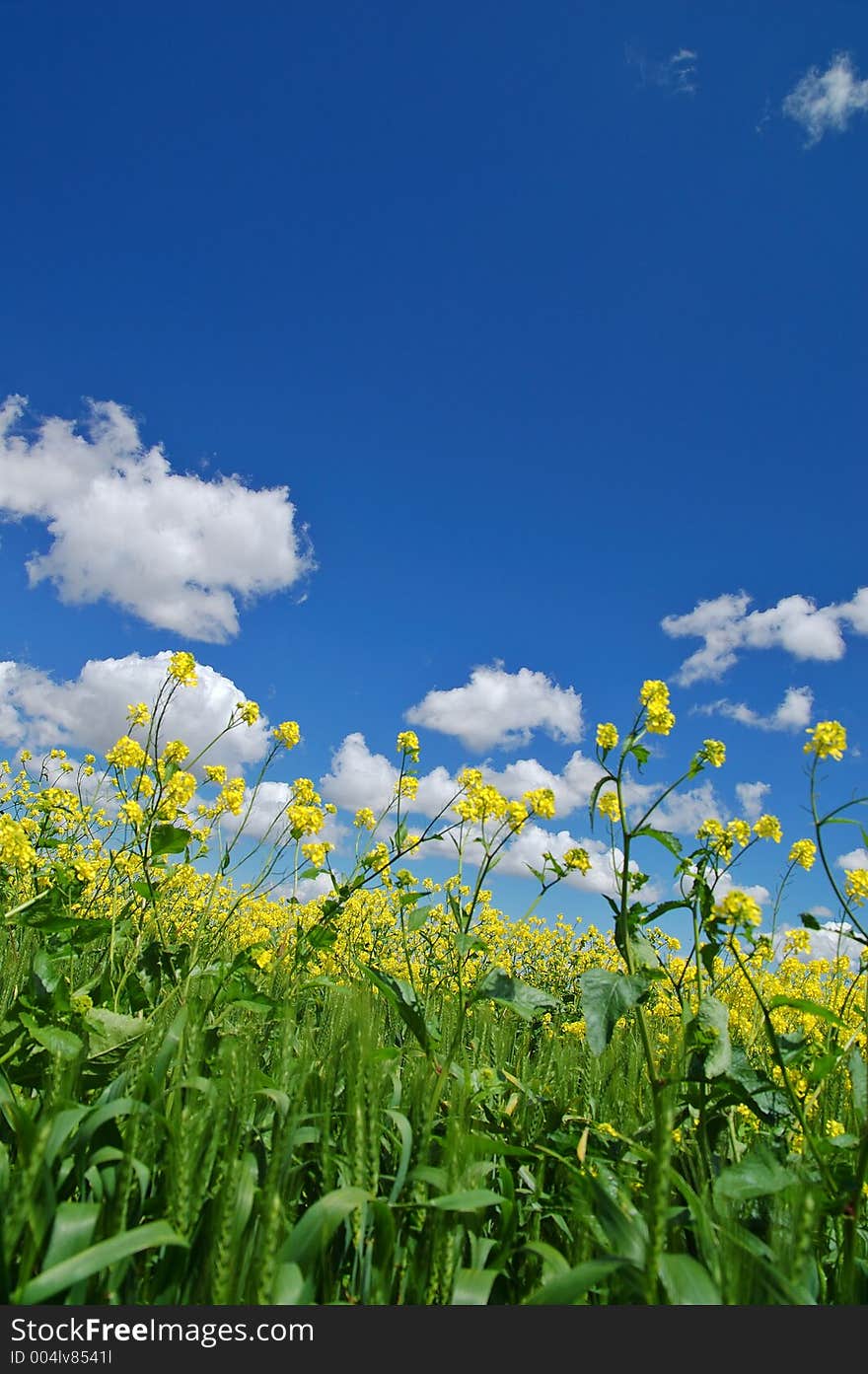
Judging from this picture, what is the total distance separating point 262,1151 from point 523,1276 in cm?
75

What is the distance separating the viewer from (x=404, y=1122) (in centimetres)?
199

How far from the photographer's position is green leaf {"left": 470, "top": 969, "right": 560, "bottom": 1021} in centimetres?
267

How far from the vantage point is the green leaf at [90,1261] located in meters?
1.33

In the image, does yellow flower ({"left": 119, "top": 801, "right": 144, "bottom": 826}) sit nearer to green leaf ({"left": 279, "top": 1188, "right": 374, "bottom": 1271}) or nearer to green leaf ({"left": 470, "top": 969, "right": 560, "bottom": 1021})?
green leaf ({"left": 470, "top": 969, "right": 560, "bottom": 1021})

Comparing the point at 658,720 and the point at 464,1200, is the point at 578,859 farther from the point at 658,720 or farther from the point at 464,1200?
the point at 464,1200

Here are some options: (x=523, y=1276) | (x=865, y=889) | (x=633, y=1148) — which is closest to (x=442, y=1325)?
(x=523, y=1276)

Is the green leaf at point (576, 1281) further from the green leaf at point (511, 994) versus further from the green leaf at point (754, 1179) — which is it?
the green leaf at point (511, 994)

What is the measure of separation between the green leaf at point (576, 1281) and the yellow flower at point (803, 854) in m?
2.09

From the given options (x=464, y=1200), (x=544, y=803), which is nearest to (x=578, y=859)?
(x=544, y=803)

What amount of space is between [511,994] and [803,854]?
135cm

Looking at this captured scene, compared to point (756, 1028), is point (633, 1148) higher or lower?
lower

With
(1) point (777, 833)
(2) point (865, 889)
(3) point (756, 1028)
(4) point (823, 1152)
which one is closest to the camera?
(4) point (823, 1152)

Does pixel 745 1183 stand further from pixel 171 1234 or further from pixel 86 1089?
pixel 86 1089

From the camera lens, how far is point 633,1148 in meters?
2.07
